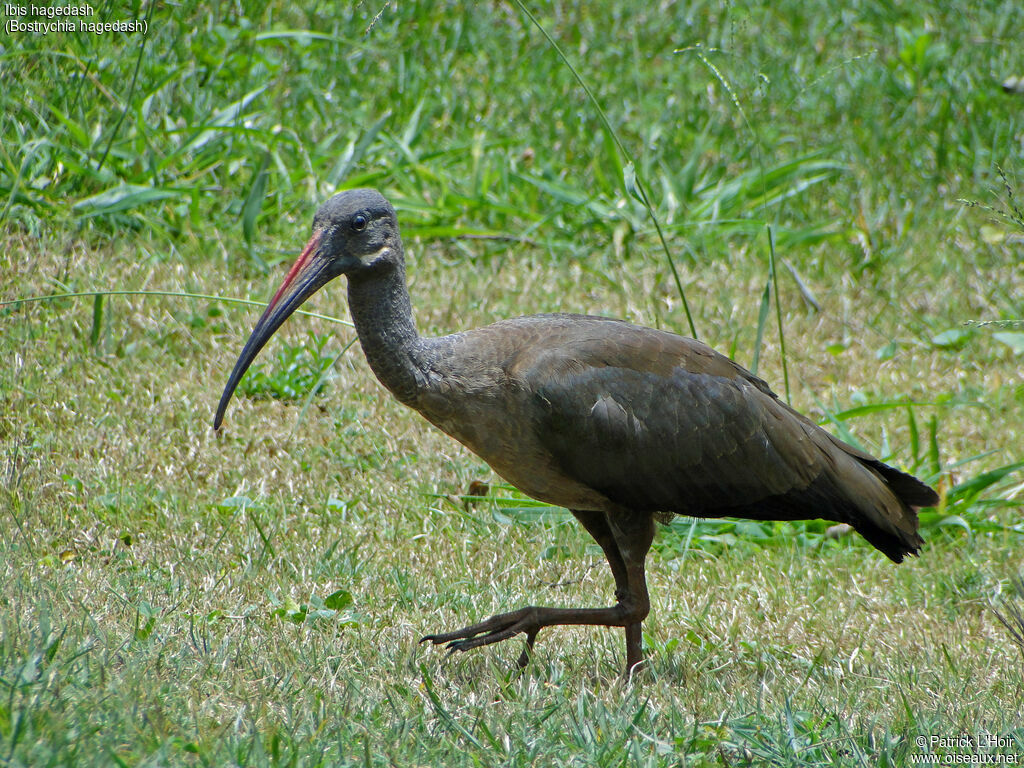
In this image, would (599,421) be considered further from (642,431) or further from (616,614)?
(616,614)

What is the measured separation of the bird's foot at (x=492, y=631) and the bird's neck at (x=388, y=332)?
746mm

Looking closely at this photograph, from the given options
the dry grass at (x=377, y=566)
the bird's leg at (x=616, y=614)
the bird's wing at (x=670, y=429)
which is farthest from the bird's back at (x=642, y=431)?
the dry grass at (x=377, y=566)

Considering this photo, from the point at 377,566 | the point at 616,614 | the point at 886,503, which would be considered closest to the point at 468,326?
the point at 377,566

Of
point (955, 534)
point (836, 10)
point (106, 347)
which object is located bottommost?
point (955, 534)

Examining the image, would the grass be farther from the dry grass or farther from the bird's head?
the bird's head

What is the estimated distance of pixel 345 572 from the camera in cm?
451

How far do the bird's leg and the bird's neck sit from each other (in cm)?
77

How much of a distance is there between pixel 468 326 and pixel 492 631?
7.98ft

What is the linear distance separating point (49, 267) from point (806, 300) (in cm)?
389

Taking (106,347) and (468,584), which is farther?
(106,347)

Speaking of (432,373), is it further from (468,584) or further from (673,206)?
(673,206)

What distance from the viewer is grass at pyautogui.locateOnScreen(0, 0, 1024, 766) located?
132 inches

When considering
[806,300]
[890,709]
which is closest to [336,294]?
[806,300]

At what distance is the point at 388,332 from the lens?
3.75 metres
